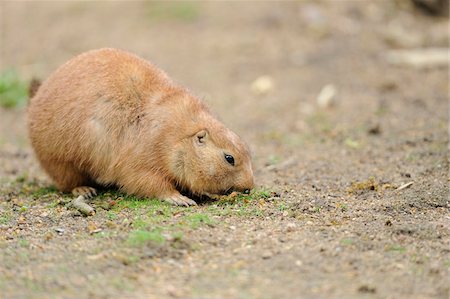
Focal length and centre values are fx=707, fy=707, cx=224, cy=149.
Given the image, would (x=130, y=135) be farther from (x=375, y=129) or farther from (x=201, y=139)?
(x=375, y=129)

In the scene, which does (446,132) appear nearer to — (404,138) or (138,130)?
(404,138)

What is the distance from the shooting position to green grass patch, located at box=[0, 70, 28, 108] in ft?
40.6

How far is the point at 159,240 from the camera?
523 cm

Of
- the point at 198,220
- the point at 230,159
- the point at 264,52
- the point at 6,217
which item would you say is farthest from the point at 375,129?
the point at 6,217

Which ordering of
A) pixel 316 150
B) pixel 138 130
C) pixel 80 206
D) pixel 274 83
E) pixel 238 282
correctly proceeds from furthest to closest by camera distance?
pixel 274 83, pixel 316 150, pixel 138 130, pixel 80 206, pixel 238 282

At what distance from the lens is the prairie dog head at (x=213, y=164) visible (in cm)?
664

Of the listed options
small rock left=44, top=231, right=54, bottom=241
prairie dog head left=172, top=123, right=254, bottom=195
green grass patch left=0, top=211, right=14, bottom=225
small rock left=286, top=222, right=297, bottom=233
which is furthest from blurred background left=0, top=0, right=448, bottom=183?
small rock left=44, top=231, right=54, bottom=241

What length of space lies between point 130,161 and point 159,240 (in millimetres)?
1708

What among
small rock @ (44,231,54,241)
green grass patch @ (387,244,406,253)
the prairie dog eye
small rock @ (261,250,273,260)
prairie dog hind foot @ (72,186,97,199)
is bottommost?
prairie dog hind foot @ (72,186,97,199)

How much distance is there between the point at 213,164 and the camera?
→ 21.8 feet

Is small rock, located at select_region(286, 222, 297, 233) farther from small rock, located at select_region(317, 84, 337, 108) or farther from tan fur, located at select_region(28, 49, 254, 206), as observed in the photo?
small rock, located at select_region(317, 84, 337, 108)

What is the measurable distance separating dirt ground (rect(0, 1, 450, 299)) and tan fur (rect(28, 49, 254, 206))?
0.26 metres

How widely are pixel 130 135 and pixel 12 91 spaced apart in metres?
6.43

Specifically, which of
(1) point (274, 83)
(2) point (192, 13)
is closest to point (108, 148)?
(1) point (274, 83)
